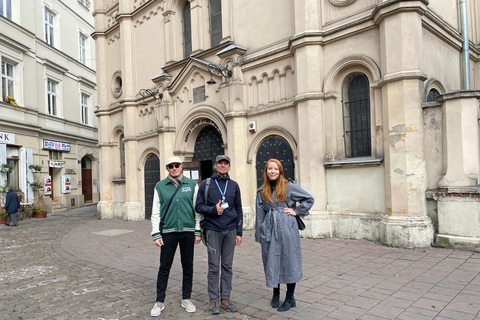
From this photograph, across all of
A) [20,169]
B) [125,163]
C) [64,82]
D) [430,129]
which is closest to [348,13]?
[430,129]

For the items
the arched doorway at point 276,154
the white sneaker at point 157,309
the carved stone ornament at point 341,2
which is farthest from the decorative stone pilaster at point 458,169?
the white sneaker at point 157,309

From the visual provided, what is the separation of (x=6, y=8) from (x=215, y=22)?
42.5 ft

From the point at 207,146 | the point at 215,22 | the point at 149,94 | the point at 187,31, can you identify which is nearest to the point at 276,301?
the point at 207,146

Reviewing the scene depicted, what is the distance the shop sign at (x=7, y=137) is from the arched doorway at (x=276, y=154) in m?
13.7

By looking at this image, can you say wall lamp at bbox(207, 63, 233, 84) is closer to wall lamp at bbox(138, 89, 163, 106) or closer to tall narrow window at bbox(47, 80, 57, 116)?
wall lamp at bbox(138, 89, 163, 106)

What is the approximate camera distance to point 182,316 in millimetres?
4559

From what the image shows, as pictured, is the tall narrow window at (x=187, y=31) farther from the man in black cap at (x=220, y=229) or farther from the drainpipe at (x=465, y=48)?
the man in black cap at (x=220, y=229)

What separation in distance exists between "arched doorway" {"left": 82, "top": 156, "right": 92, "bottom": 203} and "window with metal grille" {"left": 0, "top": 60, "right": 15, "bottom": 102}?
8.24m

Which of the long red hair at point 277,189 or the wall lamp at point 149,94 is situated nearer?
the long red hair at point 277,189

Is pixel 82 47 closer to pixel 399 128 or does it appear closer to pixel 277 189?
pixel 399 128

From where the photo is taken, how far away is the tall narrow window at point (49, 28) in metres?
22.9

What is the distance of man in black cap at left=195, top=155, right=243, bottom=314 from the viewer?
461cm

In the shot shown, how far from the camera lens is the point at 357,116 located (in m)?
9.28

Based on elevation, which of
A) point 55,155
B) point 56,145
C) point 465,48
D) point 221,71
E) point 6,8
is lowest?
point 55,155
